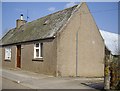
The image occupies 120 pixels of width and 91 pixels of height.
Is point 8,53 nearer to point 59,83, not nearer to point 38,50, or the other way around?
point 38,50

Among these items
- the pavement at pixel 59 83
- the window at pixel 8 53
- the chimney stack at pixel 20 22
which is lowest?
the pavement at pixel 59 83

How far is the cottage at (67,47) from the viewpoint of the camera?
631 inches

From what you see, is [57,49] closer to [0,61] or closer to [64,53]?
[64,53]

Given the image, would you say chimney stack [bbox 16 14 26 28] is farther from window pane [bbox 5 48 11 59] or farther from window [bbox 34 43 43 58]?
window [bbox 34 43 43 58]

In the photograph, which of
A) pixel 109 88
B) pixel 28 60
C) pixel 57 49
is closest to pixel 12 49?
pixel 28 60

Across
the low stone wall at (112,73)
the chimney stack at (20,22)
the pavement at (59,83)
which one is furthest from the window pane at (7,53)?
the low stone wall at (112,73)

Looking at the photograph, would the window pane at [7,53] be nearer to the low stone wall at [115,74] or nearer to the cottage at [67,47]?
the cottage at [67,47]

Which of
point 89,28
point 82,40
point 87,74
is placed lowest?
point 87,74

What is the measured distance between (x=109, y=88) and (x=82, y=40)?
7777 millimetres

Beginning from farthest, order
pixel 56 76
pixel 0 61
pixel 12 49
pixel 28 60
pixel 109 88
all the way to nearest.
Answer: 1. pixel 0 61
2. pixel 12 49
3. pixel 28 60
4. pixel 56 76
5. pixel 109 88

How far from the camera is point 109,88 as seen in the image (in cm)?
1023

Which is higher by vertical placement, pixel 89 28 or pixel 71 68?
pixel 89 28

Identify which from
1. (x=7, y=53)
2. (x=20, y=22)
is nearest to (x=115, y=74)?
(x=7, y=53)

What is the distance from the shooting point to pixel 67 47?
16.4 m
